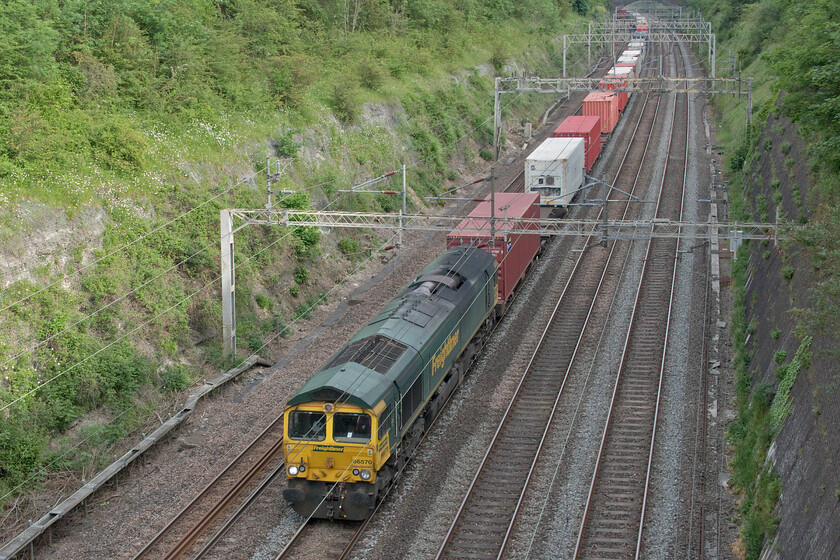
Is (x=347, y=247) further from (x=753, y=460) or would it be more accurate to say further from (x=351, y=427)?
(x=753, y=460)

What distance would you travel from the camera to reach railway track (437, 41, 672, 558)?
18828 millimetres

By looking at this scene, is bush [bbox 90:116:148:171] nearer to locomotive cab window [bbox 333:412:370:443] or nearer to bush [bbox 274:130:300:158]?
bush [bbox 274:130:300:158]

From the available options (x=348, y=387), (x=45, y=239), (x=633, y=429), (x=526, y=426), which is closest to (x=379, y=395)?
(x=348, y=387)

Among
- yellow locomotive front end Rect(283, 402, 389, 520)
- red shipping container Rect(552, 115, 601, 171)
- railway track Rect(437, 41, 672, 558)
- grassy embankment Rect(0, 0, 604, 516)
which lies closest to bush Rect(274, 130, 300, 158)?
grassy embankment Rect(0, 0, 604, 516)

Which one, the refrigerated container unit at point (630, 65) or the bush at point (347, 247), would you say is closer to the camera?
the bush at point (347, 247)

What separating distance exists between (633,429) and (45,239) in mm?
17216

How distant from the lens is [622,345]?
93.6 ft

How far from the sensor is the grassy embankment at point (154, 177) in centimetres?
2241

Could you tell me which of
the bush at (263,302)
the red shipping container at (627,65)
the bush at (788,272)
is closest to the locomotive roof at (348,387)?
the bush at (263,302)

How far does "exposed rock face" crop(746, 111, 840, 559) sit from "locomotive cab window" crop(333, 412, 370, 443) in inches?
331

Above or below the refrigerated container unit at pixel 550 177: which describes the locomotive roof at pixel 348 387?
below

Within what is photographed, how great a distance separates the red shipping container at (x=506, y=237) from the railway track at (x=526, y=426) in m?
2.03

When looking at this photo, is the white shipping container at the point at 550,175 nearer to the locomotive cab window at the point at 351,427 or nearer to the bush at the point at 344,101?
the bush at the point at 344,101

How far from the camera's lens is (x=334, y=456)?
18469 mm
